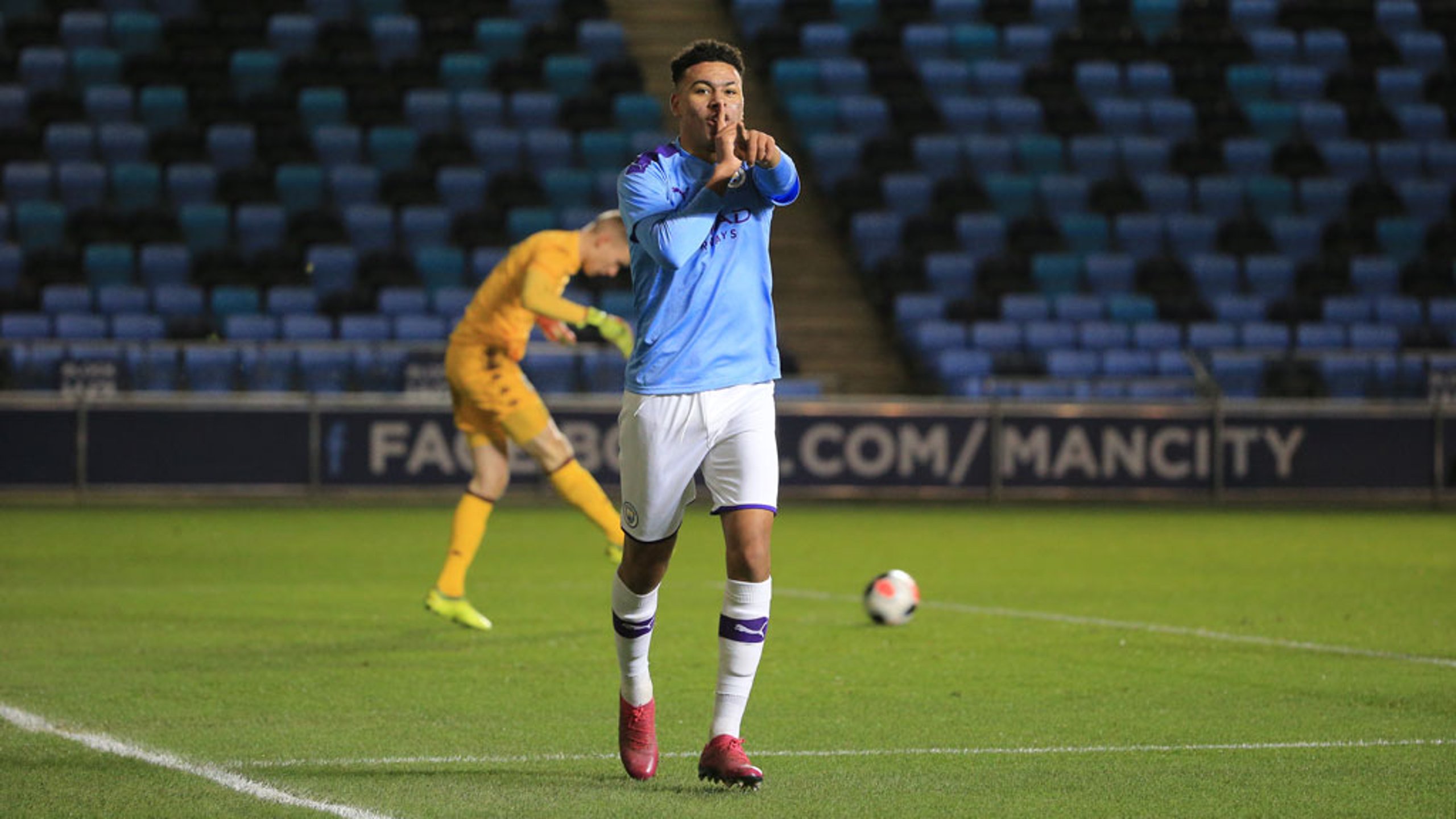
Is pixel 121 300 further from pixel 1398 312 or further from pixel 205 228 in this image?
pixel 1398 312

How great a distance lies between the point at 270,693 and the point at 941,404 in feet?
43.7

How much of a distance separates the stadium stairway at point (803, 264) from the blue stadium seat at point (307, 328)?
572cm

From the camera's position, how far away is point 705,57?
5.54m

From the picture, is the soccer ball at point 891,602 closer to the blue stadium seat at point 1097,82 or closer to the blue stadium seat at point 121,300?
the blue stadium seat at point 121,300

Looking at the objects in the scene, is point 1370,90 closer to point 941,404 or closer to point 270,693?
point 941,404

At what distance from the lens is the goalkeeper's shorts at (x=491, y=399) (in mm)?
10016

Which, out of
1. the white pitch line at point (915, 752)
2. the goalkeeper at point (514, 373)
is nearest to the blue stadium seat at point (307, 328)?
the goalkeeper at point (514, 373)

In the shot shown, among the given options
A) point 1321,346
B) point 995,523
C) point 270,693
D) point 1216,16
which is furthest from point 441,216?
point 270,693

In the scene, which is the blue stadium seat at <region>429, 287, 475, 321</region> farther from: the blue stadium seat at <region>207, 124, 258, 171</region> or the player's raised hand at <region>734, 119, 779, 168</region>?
the player's raised hand at <region>734, 119, 779, 168</region>

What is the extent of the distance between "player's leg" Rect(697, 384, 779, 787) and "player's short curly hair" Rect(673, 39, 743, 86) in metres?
0.95

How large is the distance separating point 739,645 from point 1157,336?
18.9 meters

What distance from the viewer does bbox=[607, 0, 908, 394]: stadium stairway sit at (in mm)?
24094

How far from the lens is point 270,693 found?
741 cm

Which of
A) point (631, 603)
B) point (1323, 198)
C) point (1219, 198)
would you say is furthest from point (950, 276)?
point (631, 603)
